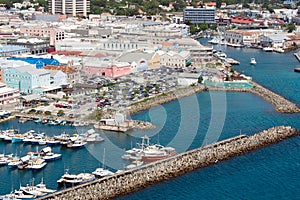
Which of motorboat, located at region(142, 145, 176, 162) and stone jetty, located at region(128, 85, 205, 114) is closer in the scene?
motorboat, located at region(142, 145, 176, 162)

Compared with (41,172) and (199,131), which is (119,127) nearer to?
(199,131)

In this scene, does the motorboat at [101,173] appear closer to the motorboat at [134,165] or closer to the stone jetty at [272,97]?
the motorboat at [134,165]

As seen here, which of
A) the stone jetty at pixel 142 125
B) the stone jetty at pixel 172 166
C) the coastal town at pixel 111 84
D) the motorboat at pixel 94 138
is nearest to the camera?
the stone jetty at pixel 172 166

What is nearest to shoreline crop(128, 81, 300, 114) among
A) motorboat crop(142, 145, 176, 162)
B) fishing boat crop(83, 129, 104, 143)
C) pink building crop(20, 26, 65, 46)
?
fishing boat crop(83, 129, 104, 143)

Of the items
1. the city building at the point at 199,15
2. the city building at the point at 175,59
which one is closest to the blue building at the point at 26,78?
the city building at the point at 175,59

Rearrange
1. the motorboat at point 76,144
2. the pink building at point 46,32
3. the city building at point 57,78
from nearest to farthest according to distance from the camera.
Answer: the motorboat at point 76,144, the city building at point 57,78, the pink building at point 46,32

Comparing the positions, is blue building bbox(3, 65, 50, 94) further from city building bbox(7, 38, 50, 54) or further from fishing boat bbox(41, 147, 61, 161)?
city building bbox(7, 38, 50, 54)
